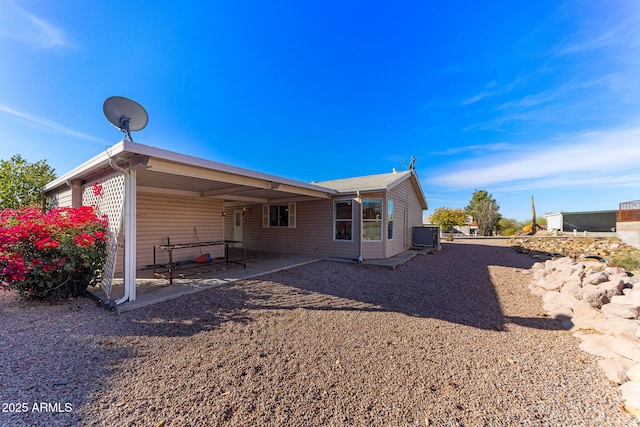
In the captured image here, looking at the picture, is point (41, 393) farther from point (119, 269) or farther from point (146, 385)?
point (119, 269)

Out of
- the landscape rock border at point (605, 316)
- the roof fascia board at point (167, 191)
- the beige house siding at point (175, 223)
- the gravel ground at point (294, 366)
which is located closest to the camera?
the gravel ground at point (294, 366)

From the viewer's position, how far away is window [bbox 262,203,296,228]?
10.5 m

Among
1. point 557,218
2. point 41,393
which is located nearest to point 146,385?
point 41,393

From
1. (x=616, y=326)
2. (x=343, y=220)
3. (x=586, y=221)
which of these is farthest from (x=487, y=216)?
(x=616, y=326)

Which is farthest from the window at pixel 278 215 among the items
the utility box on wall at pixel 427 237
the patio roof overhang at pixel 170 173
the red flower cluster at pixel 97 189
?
the utility box on wall at pixel 427 237

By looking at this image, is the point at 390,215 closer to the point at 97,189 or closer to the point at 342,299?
the point at 342,299

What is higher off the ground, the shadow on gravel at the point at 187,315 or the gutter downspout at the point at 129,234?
the gutter downspout at the point at 129,234

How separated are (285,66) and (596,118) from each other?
12.9 metres

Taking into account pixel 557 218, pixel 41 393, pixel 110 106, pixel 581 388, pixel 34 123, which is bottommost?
pixel 581 388

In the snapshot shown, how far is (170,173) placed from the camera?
4590 millimetres

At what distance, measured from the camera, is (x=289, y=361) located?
264cm

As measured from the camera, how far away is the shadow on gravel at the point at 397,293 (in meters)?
4.23

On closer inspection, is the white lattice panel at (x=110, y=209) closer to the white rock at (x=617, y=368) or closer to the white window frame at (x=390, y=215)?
the white rock at (x=617, y=368)

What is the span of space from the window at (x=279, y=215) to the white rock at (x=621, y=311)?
8.81 meters
